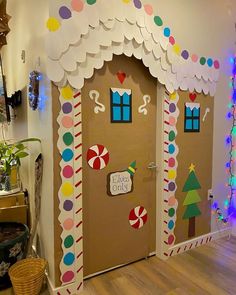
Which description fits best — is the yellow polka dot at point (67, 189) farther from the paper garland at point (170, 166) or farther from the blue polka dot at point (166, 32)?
the blue polka dot at point (166, 32)

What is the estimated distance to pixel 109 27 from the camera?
2107mm

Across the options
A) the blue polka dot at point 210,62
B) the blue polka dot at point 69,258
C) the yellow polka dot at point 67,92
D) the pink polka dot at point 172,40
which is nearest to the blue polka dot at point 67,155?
the yellow polka dot at point 67,92

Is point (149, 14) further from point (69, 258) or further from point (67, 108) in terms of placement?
point (69, 258)

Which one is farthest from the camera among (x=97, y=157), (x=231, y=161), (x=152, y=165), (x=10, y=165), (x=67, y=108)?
(x=231, y=161)

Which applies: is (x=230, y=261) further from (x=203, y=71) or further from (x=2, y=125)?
(x=2, y=125)

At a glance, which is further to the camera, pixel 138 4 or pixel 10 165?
pixel 10 165

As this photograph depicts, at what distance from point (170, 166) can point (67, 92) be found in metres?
1.29

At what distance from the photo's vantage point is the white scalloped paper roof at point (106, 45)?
1.94 metres

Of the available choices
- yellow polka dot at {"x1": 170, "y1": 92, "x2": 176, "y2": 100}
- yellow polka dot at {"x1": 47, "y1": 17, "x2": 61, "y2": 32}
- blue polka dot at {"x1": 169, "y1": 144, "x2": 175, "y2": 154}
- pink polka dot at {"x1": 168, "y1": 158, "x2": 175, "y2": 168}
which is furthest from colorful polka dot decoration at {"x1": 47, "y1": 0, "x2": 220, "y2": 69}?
pink polka dot at {"x1": 168, "y1": 158, "x2": 175, "y2": 168}

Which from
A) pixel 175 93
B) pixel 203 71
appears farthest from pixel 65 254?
pixel 203 71

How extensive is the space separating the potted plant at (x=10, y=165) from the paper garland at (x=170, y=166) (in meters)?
1.46

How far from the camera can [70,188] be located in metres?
2.07

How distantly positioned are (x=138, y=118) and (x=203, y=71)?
0.96 metres

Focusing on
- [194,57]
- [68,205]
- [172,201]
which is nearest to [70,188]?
[68,205]
